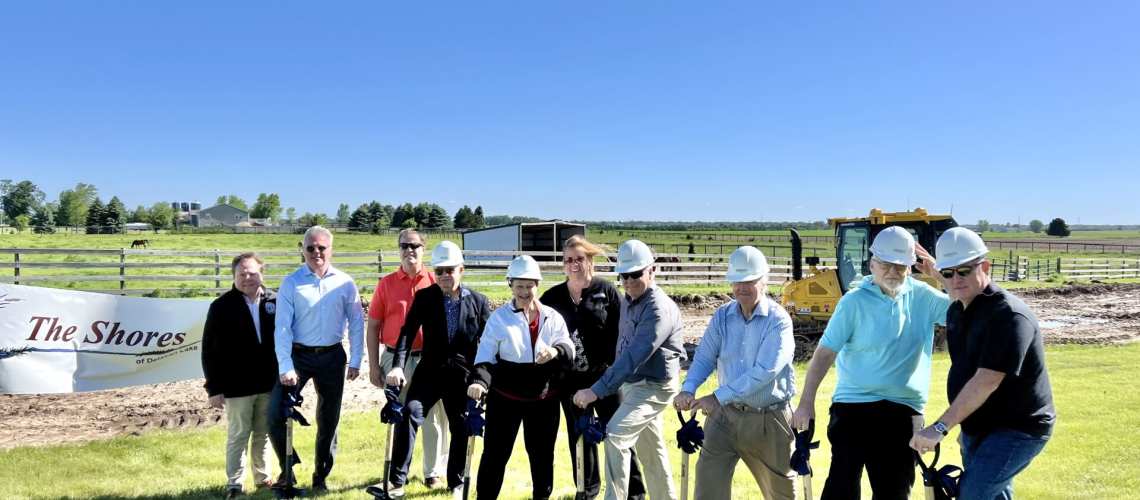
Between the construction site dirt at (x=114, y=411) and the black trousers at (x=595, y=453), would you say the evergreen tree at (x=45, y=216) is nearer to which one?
the construction site dirt at (x=114, y=411)

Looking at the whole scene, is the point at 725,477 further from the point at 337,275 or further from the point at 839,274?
the point at 839,274

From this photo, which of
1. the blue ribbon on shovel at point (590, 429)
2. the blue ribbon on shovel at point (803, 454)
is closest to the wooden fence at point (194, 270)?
the blue ribbon on shovel at point (590, 429)

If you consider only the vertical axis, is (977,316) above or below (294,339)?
above

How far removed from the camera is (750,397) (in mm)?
3744

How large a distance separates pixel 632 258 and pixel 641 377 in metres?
0.73

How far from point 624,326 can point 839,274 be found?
875 cm

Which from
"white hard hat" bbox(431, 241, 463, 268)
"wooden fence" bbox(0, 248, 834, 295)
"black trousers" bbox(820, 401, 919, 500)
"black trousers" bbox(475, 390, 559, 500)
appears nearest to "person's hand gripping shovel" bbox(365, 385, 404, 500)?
"black trousers" bbox(475, 390, 559, 500)

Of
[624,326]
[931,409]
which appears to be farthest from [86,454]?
[931,409]

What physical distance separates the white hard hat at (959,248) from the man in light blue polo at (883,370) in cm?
→ 22

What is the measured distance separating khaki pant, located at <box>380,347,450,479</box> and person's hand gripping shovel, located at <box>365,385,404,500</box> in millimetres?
273

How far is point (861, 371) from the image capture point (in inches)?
138

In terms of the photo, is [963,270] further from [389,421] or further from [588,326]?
[389,421]

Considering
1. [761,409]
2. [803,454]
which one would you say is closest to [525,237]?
[761,409]

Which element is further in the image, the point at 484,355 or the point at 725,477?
the point at 484,355
